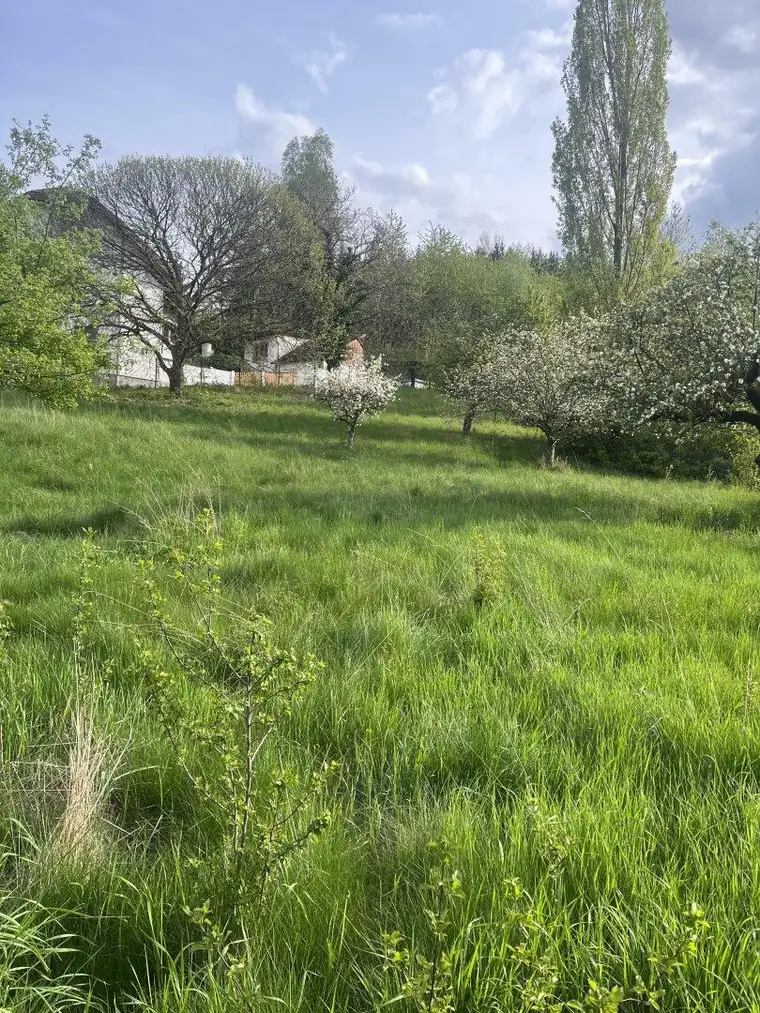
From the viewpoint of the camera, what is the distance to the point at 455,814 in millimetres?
2268

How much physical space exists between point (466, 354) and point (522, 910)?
26.6 metres

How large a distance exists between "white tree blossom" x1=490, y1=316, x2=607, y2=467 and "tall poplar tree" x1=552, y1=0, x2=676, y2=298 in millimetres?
8244

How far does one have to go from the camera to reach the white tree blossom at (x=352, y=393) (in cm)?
2067

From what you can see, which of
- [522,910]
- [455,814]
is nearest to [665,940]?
[522,910]

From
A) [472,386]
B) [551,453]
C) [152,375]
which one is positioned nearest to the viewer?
[551,453]

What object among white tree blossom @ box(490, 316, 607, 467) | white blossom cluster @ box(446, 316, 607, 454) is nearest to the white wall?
white blossom cluster @ box(446, 316, 607, 454)

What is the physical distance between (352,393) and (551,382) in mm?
6563

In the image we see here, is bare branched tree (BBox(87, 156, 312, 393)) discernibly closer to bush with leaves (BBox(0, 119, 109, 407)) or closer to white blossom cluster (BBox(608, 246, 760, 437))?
bush with leaves (BBox(0, 119, 109, 407))

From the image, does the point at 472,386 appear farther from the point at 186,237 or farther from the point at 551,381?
the point at 186,237

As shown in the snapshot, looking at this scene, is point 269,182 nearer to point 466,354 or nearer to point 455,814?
point 466,354

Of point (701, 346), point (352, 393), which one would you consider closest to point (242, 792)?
point (701, 346)

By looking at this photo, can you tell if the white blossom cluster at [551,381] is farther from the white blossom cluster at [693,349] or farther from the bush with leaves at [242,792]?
the bush with leaves at [242,792]

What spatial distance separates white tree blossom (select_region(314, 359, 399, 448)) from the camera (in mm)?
20672

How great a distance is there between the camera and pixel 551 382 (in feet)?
66.8
